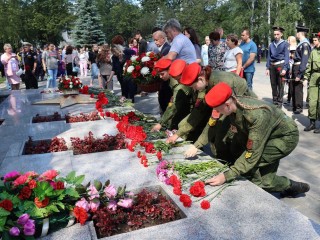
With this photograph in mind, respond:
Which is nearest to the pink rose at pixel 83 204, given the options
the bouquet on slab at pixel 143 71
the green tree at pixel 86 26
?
the bouquet on slab at pixel 143 71

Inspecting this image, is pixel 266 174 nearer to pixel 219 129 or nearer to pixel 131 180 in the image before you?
pixel 219 129

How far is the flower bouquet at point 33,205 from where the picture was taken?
7.27 feet

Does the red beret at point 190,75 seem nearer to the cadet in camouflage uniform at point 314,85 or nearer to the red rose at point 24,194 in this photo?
the red rose at point 24,194

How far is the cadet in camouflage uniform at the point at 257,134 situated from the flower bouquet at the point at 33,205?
121 cm

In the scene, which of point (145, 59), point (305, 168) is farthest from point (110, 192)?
point (305, 168)

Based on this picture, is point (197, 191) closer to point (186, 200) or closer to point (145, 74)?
point (186, 200)

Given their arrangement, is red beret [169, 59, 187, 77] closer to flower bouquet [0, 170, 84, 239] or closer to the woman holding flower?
flower bouquet [0, 170, 84, 239]

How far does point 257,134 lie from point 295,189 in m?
1.15

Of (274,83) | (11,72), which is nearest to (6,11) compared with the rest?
(11,72)

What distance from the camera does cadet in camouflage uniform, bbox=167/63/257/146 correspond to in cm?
331

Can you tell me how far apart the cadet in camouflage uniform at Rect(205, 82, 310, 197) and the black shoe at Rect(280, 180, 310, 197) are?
0.19 meters

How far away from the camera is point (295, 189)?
3688mm

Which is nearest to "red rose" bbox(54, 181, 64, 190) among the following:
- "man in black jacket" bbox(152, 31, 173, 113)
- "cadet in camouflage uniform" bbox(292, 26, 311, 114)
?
"man in black jacket" bbox(152, 31, 173, 113)

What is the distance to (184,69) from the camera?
3412mm
